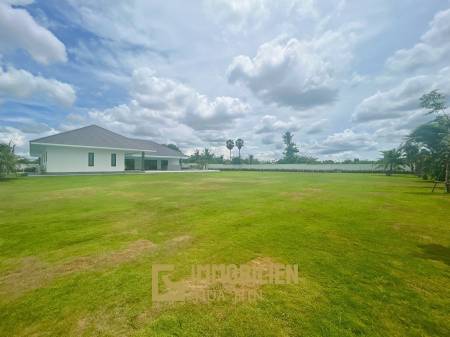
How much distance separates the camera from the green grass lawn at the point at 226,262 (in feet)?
7.12

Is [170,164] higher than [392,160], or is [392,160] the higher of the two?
[392,160]

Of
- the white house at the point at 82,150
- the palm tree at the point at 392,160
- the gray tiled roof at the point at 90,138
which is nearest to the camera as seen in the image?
the white house at the point at 82,150

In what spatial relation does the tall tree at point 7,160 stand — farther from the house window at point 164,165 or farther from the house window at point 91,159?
the house window at point 164,165

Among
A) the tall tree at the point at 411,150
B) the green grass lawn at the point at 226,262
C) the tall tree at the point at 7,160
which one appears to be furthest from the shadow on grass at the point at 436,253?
the tall tree at the point at 411,150

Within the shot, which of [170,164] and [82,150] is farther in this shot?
[170,164]

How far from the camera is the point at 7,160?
55.4 ft

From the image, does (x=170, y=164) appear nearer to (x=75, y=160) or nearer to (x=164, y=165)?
(x=164, y=165)

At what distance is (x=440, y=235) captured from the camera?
4867 mm

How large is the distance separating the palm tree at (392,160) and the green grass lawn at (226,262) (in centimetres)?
2997

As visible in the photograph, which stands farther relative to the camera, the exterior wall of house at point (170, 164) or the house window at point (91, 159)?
the exterior wall of house at point (170, 164)

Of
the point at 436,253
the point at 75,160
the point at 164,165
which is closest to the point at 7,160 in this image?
the point at 75,160

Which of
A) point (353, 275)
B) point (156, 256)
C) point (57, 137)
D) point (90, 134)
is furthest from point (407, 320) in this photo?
point (90, 134)

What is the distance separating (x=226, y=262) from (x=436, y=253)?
3938 millimetres

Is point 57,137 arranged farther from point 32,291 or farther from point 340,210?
point 340,210
